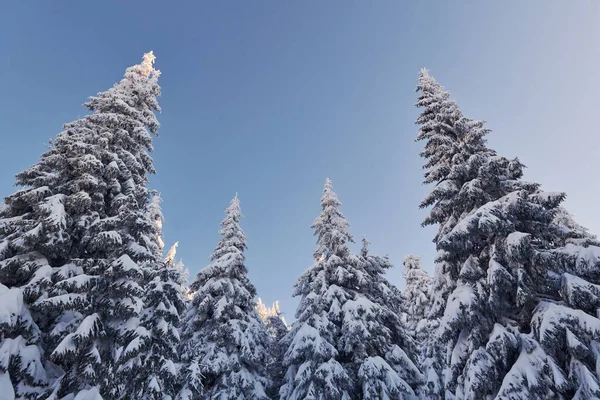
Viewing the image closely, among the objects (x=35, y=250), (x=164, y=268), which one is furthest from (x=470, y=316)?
(x=35, y=250)

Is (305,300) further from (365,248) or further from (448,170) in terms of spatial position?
(448,170)

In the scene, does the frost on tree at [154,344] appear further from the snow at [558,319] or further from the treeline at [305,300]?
the snow at [558,319]

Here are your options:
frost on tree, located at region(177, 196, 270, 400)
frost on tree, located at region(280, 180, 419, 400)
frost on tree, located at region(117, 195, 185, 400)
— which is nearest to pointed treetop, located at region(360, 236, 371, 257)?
frost on tree, located at region(280, 180, 419, 400)

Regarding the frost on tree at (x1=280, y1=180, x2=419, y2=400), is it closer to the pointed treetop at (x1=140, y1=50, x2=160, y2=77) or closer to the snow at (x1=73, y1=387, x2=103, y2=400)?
the snow at (x1=73, y1=387, x2=103, y2=400)

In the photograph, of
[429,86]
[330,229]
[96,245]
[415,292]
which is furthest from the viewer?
[415,292]

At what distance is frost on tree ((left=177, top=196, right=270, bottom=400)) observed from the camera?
53.4 ft

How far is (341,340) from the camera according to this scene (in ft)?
53.1

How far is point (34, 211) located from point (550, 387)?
16.5 m

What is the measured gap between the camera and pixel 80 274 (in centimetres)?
1078

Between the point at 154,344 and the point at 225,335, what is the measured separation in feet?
21.2

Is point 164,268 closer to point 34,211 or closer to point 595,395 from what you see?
point 34,211

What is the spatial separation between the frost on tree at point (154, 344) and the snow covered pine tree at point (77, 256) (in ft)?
1.63

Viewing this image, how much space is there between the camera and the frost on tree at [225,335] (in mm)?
16281

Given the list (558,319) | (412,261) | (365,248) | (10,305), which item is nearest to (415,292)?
(412,261)
